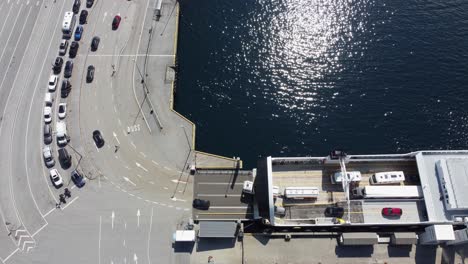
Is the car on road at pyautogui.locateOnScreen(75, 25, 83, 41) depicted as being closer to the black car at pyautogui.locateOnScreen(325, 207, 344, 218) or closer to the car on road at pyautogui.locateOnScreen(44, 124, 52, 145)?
the car on road at pyautogui.locateOnScreen(44, 124, 52, 145)

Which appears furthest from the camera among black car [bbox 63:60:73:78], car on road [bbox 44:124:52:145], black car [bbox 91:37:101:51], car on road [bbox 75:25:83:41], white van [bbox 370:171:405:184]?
car on road [bbox 75:25:83:41]

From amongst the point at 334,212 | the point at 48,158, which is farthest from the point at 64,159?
the point at 334,212

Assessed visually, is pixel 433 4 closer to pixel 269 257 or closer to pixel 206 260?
pixel 269 257

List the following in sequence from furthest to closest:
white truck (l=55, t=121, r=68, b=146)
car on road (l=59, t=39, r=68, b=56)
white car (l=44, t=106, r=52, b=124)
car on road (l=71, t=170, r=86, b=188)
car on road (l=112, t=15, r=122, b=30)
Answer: car on road (l=112, t=15, r=122, b=30), car on road (l=59, t=39, r=68, b=56), white car (l=44, t=106, r=52, b=124), white truck (l=55, t=121, r=68, b=146), car on road (l=71, t=170, r=86, b=188)

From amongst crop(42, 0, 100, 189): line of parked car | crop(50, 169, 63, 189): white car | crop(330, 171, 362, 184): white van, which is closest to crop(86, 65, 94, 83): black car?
crop(42, 0, 100, 189): line of parked car

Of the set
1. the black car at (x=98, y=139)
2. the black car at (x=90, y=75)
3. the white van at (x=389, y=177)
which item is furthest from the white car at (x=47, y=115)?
the white van at (x=389, y=177)

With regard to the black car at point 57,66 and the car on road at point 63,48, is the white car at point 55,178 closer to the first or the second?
the black car at point 57,66
